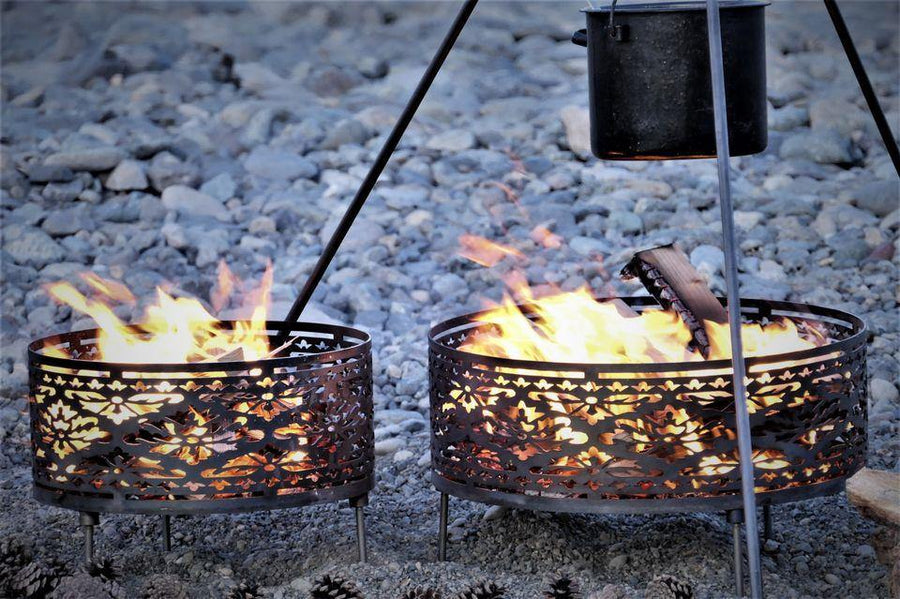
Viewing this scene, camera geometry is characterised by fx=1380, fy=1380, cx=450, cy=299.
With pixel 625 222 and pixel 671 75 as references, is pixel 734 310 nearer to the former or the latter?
A: pixel 671 75

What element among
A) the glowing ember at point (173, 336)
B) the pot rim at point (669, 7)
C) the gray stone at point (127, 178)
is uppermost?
the pot rim at point (669, 7)

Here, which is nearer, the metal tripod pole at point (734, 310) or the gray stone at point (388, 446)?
the metal tripod pole at point (734, 310)

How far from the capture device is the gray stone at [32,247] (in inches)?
255

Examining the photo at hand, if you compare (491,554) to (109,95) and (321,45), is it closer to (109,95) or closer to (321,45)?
(109,95)

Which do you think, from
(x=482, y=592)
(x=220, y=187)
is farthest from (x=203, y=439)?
(x=220, y=187)

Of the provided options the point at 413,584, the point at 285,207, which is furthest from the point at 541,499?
the point at 285,207

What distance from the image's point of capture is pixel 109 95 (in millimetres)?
9031

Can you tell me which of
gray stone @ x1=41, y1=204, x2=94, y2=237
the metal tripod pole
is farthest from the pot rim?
gray stone @ x1=41, y1=204, x2=94, y2=237

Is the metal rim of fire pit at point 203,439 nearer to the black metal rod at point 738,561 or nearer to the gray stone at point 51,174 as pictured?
the black metal rod at point 738,561

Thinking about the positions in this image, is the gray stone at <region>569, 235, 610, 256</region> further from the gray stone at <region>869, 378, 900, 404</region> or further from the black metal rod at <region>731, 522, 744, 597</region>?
the black metal rod at <region>731, 522, 744, 597</region>

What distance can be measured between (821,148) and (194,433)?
16.4 ft

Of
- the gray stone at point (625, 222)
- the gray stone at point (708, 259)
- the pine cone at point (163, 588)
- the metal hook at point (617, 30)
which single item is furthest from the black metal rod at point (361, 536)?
the gray stone at point (625, 222)

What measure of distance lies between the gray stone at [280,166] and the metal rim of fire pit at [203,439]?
4086mm

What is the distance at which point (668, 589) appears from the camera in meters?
3.19
